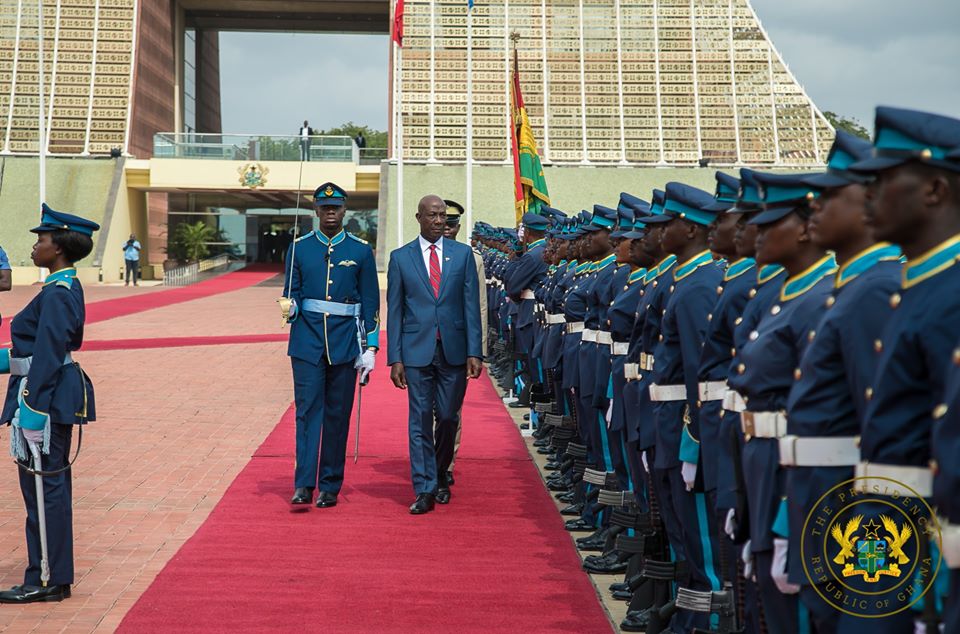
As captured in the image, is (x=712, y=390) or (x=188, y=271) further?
(x=188, y=271)

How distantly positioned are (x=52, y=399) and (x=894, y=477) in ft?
13.1

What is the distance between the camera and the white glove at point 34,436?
5.45 metres

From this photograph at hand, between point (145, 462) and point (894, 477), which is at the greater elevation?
point (894, 477)

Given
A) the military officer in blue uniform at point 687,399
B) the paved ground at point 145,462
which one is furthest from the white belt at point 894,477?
the paved ground at point 145,462

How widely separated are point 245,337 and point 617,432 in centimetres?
1401

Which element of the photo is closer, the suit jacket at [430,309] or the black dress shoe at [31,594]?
the black dress shoe at [31,594]

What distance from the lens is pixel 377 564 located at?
245 inches

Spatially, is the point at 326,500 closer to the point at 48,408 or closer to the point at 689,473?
the point at 48,408

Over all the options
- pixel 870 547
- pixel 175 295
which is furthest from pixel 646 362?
pixel 175 295

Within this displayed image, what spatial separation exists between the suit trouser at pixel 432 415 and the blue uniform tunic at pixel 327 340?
1.47ft

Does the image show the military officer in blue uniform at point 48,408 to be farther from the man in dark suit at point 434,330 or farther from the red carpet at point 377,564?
the man in dark suit at point 434,330

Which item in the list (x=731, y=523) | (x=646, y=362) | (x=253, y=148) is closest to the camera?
(x=731, y=523)

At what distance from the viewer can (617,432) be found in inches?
250

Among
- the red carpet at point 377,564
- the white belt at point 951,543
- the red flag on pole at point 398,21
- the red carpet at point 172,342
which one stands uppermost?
the red flag on pole at point 398,21
